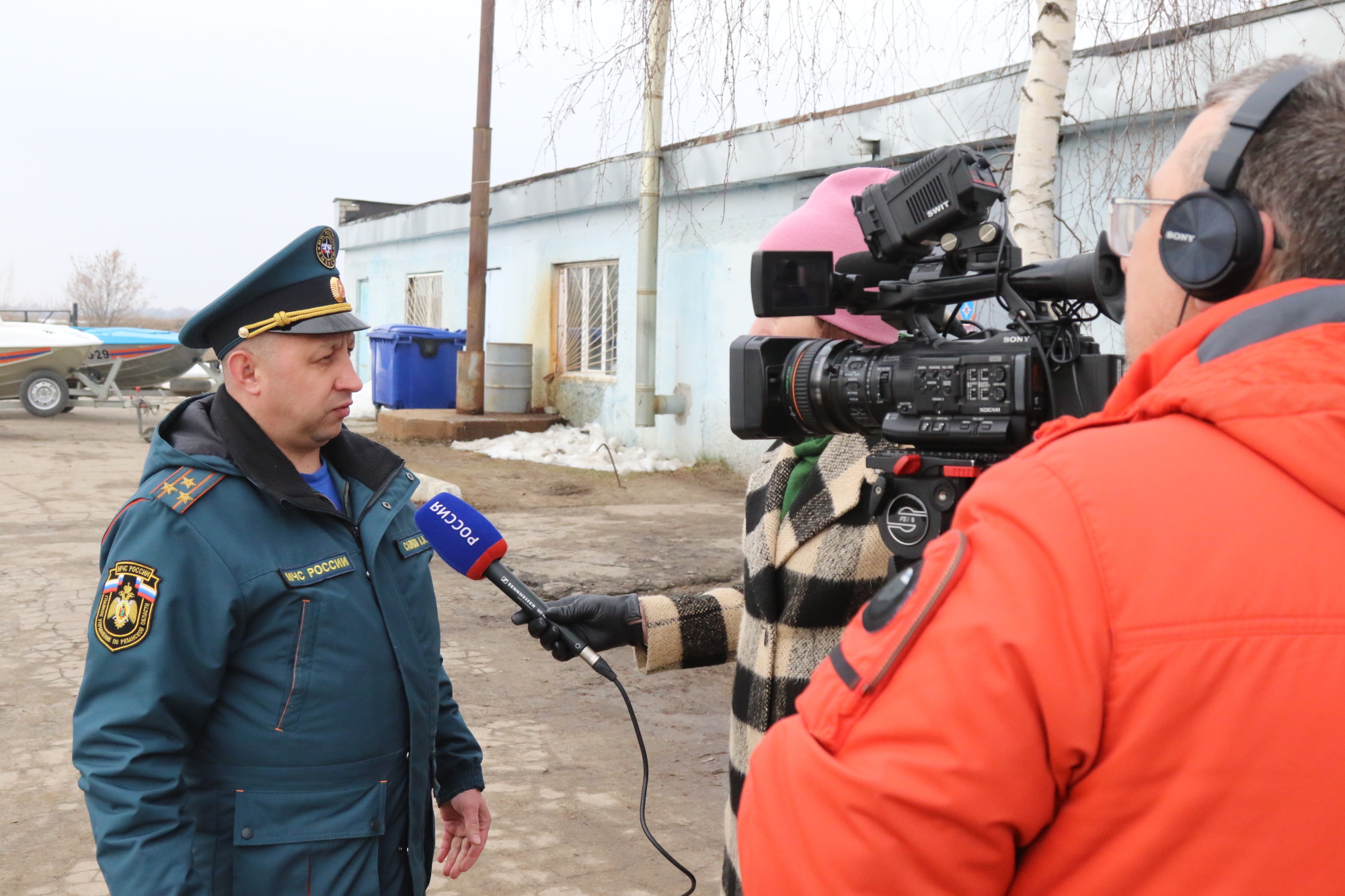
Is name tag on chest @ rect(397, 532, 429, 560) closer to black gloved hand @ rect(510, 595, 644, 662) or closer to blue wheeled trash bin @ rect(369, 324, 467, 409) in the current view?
black gloved hand @ rect(510, 595, 644, 662)

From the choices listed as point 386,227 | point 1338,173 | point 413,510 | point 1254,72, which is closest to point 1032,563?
point 1338,173

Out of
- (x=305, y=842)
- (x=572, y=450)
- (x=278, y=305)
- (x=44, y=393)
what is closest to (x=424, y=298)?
(x=44, y=393)

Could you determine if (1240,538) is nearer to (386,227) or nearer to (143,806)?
(143,806)

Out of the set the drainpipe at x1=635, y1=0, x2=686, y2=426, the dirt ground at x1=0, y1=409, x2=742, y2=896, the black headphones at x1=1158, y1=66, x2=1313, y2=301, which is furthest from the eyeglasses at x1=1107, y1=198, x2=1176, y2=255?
the drainpipe at x1=635, y1=0, x2=686, y2=426

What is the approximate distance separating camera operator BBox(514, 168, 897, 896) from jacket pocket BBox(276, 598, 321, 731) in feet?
1.36

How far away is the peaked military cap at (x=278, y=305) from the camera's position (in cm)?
213

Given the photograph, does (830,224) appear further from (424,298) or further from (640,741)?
(424,298)

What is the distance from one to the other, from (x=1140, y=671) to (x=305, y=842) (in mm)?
1506

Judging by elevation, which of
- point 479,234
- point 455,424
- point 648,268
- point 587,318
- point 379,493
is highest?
point 479,234

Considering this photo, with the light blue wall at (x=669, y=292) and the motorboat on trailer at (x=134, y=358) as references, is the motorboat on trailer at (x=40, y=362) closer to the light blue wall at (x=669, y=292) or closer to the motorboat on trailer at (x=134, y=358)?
the motorboat on trailer at (x=134, y=358)

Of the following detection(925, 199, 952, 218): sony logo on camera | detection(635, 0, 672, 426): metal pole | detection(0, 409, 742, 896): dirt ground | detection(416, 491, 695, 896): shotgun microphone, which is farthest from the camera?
detection(635, 0, 672, 426): metal pole

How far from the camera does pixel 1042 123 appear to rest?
4336mm

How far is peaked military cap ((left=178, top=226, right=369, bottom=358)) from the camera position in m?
2.13

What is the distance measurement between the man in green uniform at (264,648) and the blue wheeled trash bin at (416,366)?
12.7 meters
